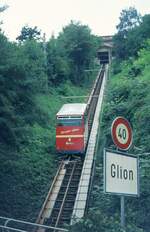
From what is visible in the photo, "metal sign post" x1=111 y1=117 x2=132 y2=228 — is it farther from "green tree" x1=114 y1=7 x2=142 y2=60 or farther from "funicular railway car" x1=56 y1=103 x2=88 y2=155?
"green tree" x1=114 y1=7 x2=142 y2=60

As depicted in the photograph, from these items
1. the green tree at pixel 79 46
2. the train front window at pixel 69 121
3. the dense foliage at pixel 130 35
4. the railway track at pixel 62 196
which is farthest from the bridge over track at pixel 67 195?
the green tree at pixel 79 46

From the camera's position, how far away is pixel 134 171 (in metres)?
8.48

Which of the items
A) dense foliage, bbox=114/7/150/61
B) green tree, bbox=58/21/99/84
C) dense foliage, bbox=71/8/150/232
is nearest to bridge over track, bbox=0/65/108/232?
dense foliage, bbox=71/8/150/232

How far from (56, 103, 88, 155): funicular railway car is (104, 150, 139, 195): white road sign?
22.0 m

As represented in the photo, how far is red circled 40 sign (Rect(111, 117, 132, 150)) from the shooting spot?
8.42 metres

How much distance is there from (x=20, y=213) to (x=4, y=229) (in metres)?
6.58

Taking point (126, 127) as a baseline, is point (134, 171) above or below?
below

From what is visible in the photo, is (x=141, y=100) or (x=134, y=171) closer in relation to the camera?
(x=134, y=171)

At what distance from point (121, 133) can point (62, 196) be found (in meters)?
15.4

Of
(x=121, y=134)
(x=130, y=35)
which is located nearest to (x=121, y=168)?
(x=121, y=134)

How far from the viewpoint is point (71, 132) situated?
103 feet

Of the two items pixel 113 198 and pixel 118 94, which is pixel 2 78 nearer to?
pixel 113 198

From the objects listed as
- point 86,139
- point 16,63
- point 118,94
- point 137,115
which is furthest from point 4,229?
point 118,94

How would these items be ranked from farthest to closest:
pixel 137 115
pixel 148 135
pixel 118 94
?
pixel 118 94, pixel 137 115, pixel 148 135
